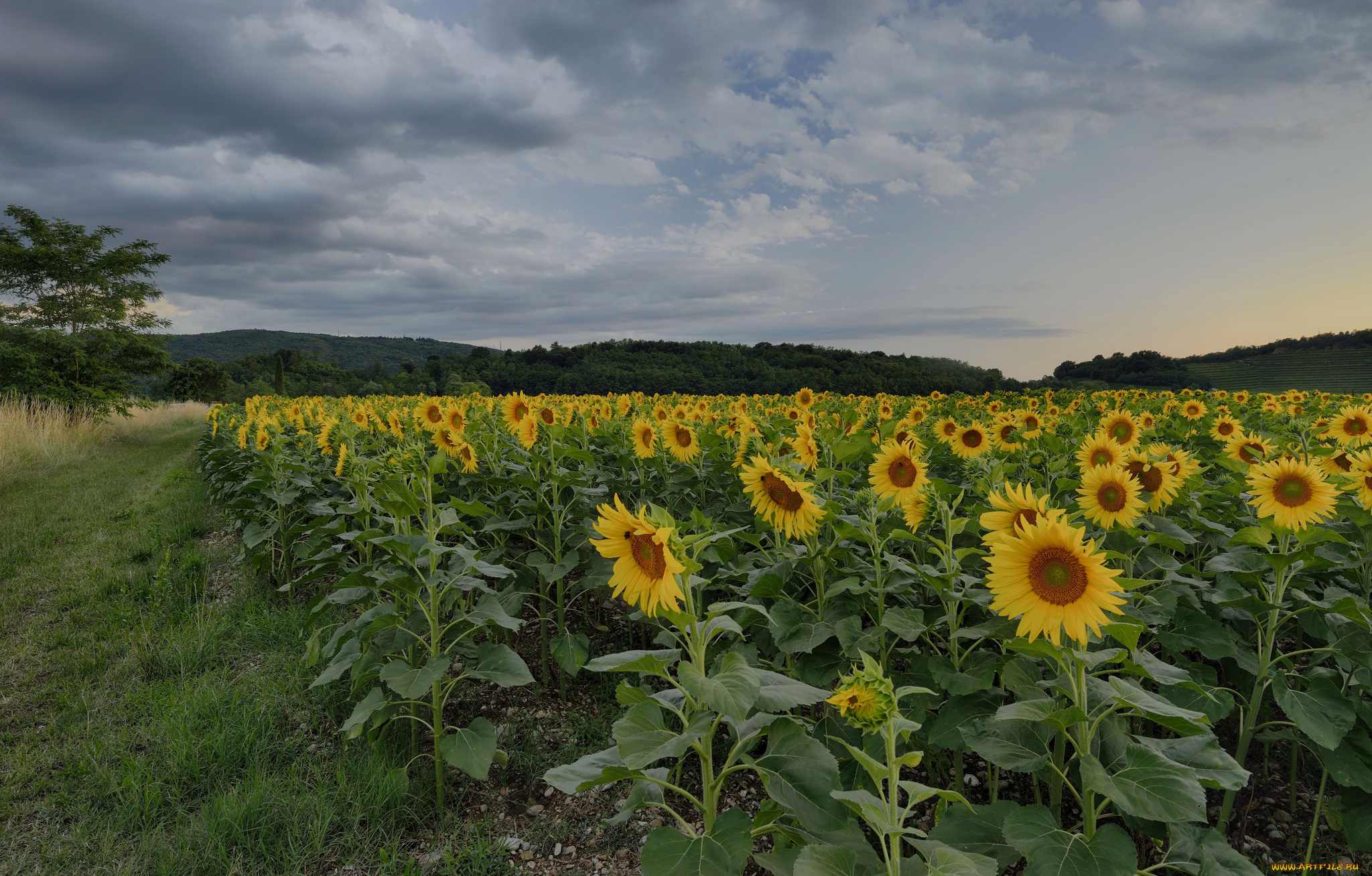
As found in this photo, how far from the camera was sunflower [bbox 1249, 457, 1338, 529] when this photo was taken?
3.05 m

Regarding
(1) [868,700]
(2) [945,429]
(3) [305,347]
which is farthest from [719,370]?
(3) [305,347]

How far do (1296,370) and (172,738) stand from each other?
6113cm

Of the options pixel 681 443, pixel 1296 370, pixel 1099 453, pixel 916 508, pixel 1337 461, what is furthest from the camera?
pixel 1296 370

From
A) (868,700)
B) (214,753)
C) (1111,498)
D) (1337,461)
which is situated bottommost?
(214,753)

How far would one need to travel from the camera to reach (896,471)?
12.7ft

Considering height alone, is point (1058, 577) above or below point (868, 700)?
above

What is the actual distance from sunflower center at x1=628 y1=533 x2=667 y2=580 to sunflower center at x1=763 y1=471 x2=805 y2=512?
105 cm

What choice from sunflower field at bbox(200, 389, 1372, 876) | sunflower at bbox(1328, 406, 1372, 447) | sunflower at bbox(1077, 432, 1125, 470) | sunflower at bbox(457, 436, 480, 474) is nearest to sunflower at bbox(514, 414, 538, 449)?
sunflower field at bbox(200, 389, 1372, 876)

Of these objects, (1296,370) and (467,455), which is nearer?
(467,455)

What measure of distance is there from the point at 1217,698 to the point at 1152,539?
730 mm

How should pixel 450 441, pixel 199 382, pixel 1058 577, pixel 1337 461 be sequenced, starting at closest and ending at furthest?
pixel 1058 577, pixel 1337 461, pixel 450 441, pixel 199 382

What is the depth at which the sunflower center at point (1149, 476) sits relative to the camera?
3430 millimetres

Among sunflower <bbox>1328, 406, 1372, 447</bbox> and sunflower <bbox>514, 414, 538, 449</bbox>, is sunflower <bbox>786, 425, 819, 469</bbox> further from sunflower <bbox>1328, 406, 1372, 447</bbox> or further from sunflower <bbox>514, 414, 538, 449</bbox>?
sunflower <bbox>1328, 406, 1372, 447</bbox>

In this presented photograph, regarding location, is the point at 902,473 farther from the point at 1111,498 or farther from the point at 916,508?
the point at 1111,498
